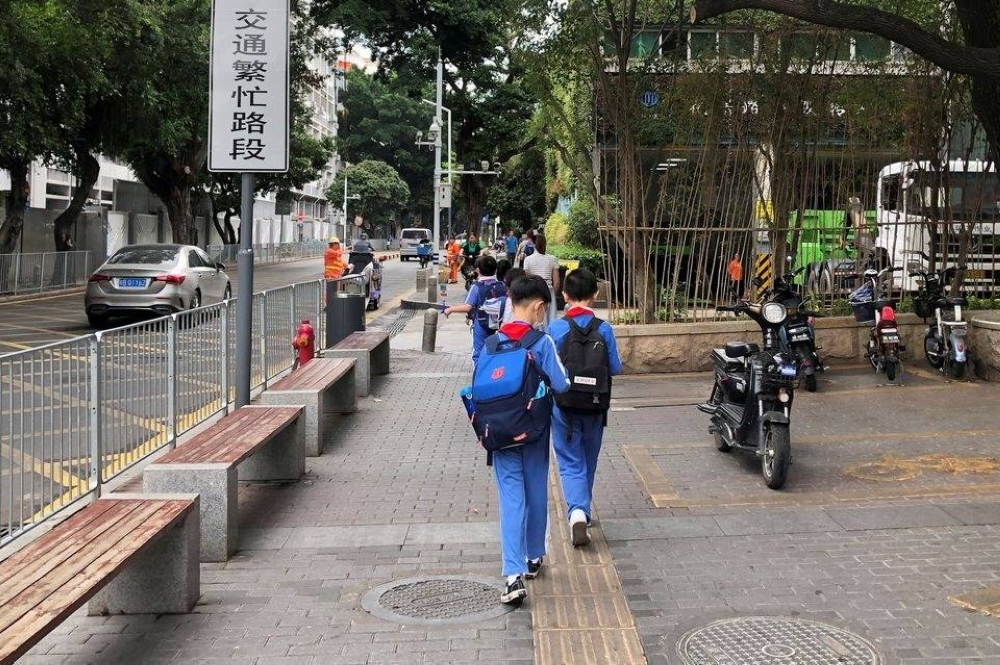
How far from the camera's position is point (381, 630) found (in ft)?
15.6

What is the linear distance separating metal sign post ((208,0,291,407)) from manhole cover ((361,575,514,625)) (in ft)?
11.5

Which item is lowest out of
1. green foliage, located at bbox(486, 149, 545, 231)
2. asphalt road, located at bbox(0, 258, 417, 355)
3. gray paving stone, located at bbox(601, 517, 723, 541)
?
gray paving stone, located at bbox(601, 517, 723, 541)

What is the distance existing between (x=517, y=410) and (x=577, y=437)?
1.13 m

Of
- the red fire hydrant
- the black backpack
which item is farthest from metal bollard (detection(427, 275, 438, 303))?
the black backpack

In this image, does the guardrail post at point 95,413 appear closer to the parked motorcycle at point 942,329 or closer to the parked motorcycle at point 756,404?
the parked motorcycle at point 756,404

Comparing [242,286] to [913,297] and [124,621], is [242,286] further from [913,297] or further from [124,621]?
[913,297]

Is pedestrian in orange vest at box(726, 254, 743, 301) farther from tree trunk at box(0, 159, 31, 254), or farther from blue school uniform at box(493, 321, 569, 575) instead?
tree trunk at box(0, 159, 31, 254)

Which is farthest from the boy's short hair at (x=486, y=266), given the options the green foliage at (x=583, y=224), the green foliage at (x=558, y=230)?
the green foliage at (x=558, y=230)

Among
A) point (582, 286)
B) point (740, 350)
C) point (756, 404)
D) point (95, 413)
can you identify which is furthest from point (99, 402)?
point (740, 350)

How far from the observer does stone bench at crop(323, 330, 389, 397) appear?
36.4 feet

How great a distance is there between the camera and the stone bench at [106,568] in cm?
372

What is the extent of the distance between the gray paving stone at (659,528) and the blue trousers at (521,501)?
0.93 meters

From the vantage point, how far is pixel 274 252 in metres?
57.3

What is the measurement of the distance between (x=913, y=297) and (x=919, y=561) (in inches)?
324
